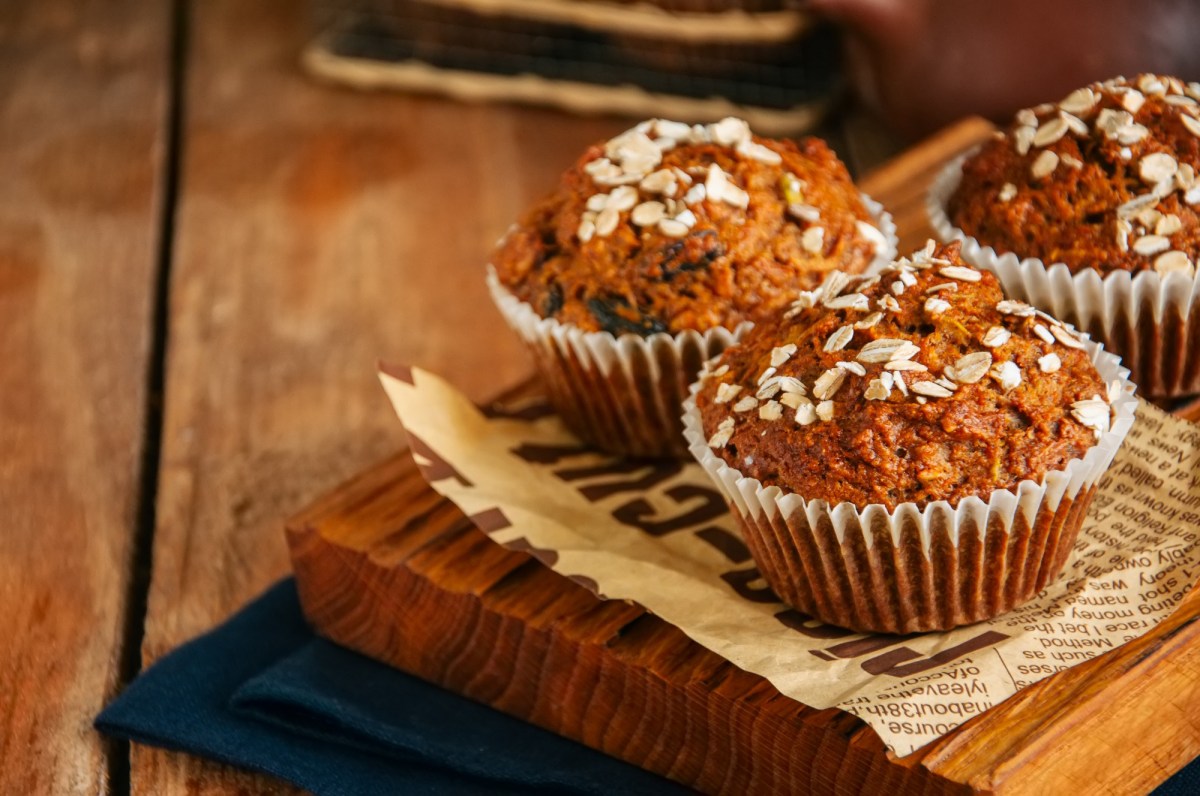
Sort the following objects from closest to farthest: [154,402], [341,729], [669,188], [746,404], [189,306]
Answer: [746,404] → [341,729] → [669,188] → [154,402] → [189,306]

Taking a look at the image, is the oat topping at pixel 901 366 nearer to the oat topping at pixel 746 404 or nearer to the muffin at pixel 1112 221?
the oat topping at pixel 746 404

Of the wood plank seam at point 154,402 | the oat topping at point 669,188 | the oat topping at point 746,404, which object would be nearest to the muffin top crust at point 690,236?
the oat topping at point 669,188

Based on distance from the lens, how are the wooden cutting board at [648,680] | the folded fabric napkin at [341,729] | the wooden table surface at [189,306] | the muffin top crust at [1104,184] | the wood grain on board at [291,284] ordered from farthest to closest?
1. the wood grain on board at [291,284]
2. the wooden table surface at [189,306]
3. the muffin top crust at [1104,184]
4. the folded fabric napkin at [341,729]
5. the wooden cutting board at [648,680]

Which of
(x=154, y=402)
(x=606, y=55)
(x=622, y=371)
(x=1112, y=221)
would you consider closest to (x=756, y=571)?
(x=622, y=371)

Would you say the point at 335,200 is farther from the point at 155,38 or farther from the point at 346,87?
the point at 155,38

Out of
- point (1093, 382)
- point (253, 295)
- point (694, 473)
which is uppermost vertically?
point (1093, 382)

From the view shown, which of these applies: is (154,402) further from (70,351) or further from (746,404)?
(746,404)

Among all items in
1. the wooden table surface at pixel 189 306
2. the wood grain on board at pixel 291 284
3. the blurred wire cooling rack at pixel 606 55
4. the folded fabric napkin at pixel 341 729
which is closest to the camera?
the folded fabric napkin at pixel 341 729

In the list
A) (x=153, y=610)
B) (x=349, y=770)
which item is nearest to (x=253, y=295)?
(x=153, y=610)
